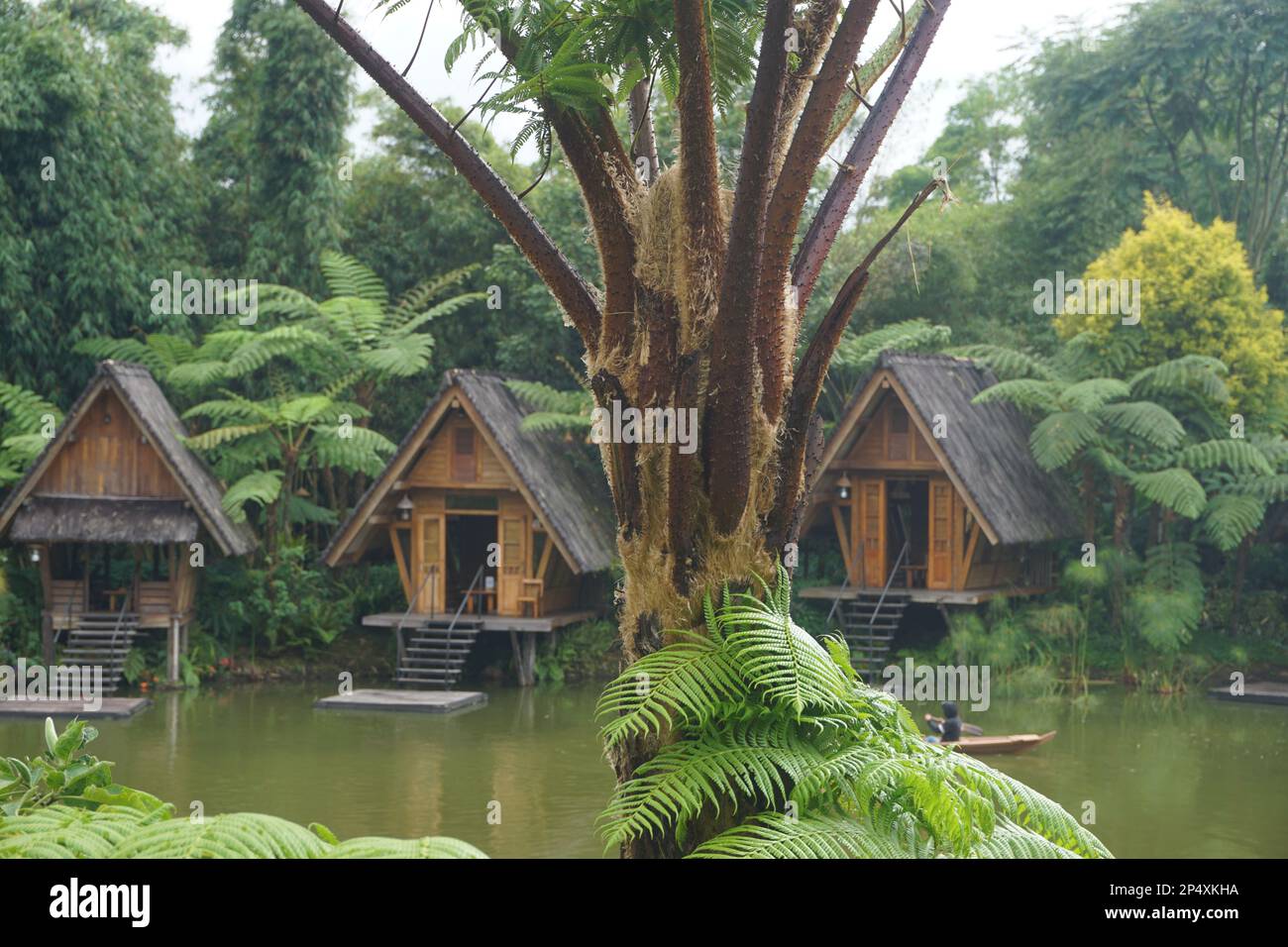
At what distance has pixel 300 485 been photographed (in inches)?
779

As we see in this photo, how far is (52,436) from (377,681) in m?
4.65

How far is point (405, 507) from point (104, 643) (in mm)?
3687

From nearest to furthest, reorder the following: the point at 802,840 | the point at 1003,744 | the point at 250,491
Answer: the point at 802,840
the point at 1003,744
the point at 250,491

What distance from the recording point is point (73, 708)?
1445 centimetres

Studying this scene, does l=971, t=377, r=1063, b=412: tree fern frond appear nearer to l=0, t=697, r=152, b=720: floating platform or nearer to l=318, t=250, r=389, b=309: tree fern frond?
l=318, t=250, r=389, b=309: tree fern frond

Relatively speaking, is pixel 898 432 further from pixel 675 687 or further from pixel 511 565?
pixel 675 687

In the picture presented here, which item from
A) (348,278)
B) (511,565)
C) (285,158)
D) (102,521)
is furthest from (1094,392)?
(285,158)

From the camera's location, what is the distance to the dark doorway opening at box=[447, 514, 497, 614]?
731 inches

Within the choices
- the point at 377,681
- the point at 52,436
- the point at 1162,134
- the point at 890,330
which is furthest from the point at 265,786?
the point at 1162,134

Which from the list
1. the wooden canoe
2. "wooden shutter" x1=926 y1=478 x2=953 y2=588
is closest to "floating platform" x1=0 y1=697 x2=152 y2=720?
the wooden canoe

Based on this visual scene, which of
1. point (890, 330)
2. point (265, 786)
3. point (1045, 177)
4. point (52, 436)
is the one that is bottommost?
point (265, 786)

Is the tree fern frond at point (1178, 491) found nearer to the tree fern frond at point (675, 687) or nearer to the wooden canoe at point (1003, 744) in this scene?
the wooden canoe at point (1003, 744)

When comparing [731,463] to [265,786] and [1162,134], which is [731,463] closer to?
[265,786]

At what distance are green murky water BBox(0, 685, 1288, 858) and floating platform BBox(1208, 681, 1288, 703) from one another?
0.19 m
